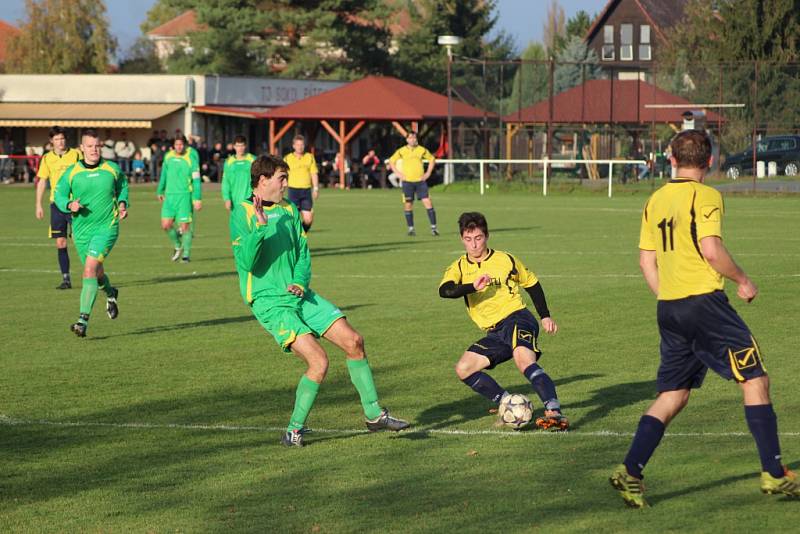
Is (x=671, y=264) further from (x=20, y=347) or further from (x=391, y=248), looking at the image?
(x=391, y=248)

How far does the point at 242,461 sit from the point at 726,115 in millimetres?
38582

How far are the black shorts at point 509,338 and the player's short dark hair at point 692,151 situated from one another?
231cm

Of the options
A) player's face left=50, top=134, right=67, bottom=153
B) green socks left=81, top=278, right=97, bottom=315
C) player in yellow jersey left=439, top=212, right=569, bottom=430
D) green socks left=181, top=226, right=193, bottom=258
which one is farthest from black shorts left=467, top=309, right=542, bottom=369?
green socks left=181, top=226, right=193, bottom=258

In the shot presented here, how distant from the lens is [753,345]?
6574mm

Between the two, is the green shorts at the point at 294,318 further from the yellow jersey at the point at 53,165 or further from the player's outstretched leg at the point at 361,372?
the yellow jersey at the point at 53,165

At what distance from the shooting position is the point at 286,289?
26.6ft

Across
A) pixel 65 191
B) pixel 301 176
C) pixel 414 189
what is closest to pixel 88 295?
Answer: pixel 65 191

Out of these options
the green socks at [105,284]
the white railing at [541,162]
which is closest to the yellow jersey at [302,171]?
the green socks at [105,284]

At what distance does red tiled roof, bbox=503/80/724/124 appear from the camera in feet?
160

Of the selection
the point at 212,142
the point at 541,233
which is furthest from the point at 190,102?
the point at 541,233

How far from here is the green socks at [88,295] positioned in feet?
42.5

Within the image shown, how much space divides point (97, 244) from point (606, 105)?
3766cm

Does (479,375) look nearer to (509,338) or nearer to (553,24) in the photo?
(509,338)

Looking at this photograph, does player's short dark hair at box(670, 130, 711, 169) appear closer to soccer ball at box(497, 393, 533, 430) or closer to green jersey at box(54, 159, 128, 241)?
soccer ball at box(497, 393, 533, 430)
